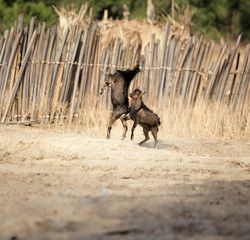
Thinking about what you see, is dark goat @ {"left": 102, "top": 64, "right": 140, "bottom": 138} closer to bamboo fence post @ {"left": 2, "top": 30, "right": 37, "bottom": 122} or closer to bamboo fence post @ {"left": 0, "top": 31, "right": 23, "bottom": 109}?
bamboo fence post @ {"left": 2, "top": 30, "right": 37, "bottom": 122}

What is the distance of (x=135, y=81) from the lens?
831cm

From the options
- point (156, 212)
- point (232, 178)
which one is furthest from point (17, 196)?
point (232, 178)

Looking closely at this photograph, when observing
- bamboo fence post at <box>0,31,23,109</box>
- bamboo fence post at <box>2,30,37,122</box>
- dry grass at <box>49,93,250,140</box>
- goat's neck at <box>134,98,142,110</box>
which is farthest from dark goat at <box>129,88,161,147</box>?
bamboo fence post at <box>0,31,23,109</box>

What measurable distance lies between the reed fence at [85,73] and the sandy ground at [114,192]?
2.30 m

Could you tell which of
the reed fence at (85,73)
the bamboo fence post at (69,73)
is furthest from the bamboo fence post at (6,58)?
the bamboo fence post at (69,73)

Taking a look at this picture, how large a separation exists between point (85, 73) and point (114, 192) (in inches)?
196

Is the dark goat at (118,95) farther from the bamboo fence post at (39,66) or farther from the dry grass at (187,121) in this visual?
the bamboo fence post at (39,66)

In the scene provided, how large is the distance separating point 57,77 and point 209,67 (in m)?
2.74

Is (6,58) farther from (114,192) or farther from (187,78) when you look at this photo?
(114,192)

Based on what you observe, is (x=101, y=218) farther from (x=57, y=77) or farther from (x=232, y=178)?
(x=57, y=77)

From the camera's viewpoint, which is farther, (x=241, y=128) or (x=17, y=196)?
(x=241, y=128)

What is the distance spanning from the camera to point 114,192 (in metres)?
3.33

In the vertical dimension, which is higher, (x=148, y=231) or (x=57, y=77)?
(x=57, y=77)

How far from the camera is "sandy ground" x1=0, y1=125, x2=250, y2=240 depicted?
2496 millimetres
